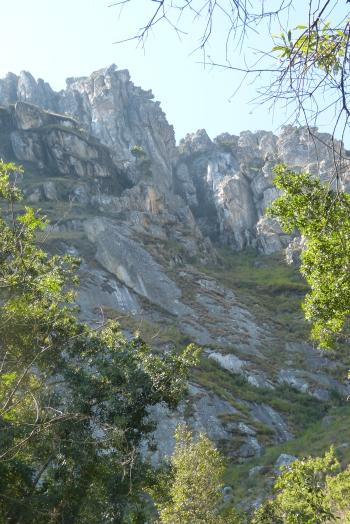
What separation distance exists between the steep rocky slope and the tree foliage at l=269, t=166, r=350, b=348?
2.42 meters

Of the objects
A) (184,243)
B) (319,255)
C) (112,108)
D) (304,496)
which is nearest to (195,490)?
(304,496)

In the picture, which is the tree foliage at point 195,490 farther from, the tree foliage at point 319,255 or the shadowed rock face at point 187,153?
the shadowed rock face at point 187,153

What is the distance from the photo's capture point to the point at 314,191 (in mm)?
9672

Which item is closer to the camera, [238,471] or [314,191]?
[314,191]

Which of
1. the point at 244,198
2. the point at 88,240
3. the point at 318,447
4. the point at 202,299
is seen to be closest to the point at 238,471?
the point at 318,447

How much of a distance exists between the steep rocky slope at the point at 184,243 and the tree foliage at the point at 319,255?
95.4 inches

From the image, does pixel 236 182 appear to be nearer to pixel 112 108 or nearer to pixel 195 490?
pixel 112 108

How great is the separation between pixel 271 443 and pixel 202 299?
24.7 m

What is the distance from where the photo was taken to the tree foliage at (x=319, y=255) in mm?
8984

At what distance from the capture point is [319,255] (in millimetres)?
9273

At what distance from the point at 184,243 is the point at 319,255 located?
65105mm

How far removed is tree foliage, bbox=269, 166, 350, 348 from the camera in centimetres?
898

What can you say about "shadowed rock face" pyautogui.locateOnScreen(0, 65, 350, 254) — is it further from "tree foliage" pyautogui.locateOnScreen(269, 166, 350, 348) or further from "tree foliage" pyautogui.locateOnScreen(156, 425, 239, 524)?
"tree foliage" pyautogui.locateOnScreen(269, 166, 350, 348)

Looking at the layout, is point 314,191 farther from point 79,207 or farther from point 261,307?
point 79,207
